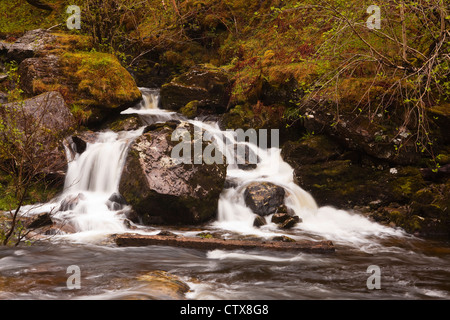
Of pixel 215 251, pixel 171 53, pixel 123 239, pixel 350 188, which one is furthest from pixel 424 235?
pixel 171 53

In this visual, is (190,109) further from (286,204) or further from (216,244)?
(216,244)

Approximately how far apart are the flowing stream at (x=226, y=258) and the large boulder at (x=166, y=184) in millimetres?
424

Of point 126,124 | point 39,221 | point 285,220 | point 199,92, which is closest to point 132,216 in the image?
A: point 39,221

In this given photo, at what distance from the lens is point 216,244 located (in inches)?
241

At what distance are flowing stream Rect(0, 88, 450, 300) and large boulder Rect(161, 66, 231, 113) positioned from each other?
384 centimetres

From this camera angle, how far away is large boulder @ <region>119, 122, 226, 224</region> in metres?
7.86

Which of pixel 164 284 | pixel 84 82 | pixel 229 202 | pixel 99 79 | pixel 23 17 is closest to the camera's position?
pixel 164 284

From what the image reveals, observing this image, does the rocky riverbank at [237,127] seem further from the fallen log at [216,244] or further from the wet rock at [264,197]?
the fallen log at [216,244]

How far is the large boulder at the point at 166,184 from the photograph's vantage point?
7.86 metres

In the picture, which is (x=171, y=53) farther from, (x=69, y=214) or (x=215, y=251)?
(x=215, y=251)

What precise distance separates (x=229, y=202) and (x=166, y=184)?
5.78 ft

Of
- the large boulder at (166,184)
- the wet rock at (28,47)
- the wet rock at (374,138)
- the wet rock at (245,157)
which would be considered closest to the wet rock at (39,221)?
the large boulder at (166,184)

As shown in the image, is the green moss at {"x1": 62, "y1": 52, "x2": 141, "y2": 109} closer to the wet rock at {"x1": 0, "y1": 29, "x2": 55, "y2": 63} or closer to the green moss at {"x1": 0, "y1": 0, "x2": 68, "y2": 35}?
the wet rock at {"x1": 0, "y1": 29, "x2": 55, "y2": 63}
